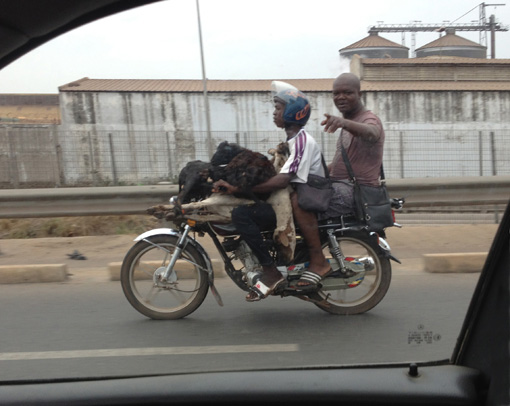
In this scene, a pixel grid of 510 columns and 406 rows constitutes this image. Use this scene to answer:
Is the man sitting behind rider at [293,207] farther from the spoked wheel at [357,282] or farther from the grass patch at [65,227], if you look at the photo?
the grass patch at [65,227]

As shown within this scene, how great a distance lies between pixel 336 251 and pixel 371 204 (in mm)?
448

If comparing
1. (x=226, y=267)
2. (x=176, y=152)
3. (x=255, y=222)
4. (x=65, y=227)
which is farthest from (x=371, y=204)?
(x=65, y=227)

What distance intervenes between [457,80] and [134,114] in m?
1.96

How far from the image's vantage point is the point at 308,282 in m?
4.21

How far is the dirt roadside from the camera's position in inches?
240

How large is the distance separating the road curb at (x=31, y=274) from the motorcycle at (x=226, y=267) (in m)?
1.67

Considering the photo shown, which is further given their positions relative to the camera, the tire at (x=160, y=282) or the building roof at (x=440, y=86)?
the tire at (x=160, y=282)

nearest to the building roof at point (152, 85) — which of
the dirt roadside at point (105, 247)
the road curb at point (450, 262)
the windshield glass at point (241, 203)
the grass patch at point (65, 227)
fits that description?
the windshield glass at point (241, 203)

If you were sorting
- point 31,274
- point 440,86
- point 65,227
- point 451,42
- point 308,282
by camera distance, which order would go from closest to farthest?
point 451,42, point 440,86, point 308,282, point 31,274, point 65,227

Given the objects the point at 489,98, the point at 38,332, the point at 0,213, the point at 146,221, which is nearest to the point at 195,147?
the point at 38,332

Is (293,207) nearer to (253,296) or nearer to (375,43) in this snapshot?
(253,296)

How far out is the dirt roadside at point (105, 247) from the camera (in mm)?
6094

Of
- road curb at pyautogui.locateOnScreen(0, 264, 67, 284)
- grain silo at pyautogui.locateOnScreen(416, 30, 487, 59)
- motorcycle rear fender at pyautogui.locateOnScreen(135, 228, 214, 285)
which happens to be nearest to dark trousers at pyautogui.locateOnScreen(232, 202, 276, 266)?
motorcycle rear fender at pyautogui.locateOnScreen(135, 228, 214, 285)

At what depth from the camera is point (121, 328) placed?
415 cm
